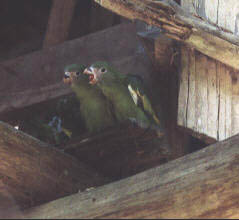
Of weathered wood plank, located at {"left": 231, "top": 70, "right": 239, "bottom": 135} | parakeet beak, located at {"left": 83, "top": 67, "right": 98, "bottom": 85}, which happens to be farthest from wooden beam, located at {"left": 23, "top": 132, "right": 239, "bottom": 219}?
parakeet beak, located at {"left": 83, "top": 67, "right": 98, "bottom": 85}

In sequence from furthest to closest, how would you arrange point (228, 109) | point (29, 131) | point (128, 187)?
1. point (29, 131)
2. point (228, 109)
3. point (128, 187)

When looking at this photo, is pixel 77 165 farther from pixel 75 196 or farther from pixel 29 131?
pixel 29 131

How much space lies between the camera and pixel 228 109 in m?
3.11

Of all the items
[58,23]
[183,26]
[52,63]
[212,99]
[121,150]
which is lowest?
[121,150]

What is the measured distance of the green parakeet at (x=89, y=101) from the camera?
3.69m

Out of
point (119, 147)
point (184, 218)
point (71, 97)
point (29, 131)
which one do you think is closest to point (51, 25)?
point (71, 97)

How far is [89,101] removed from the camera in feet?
13.0

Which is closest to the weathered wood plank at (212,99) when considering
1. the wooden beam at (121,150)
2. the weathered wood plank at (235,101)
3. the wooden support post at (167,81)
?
the weathered wood plank at (235,101)

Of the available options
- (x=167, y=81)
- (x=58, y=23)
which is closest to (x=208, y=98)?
(x=167, y=81)

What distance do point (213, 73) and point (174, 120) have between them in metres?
0.44

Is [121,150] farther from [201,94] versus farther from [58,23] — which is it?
[58,23]

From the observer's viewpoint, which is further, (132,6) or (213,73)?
(213,73)

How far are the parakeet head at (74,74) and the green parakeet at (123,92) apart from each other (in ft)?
0.33

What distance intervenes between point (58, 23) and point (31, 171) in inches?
89.2
